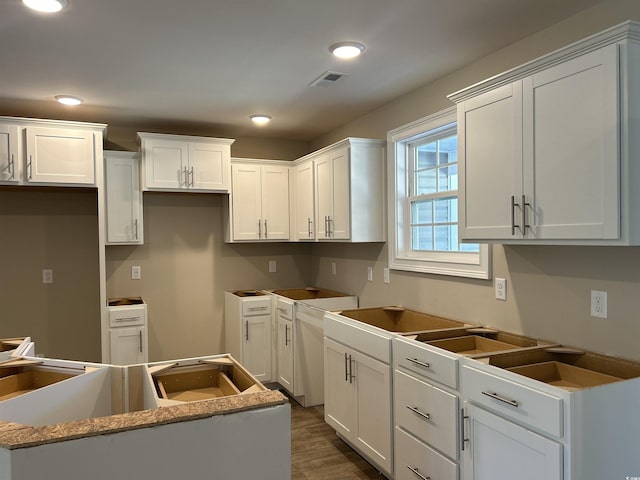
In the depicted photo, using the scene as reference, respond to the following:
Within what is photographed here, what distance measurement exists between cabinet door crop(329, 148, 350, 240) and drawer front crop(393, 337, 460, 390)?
4.39 feet

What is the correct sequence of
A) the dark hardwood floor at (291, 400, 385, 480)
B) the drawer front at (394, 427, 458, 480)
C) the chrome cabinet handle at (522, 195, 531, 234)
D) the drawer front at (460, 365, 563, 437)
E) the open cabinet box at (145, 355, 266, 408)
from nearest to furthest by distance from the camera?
the drawer front at (460, 365, 563, 437) < the open cabinet box at (145, 355, 266, 408) < the chrome cabinet handle at (522, 195, 531, 234) < the drawer front at (394, 427, 458, 480) < the dark hardwood floor at (291, 400, 385, 480)

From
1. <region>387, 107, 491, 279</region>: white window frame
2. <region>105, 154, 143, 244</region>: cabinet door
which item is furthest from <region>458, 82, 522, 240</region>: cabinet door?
<region>105, 154, 143, 244</region>: cabinet door

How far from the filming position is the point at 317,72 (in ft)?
10.2

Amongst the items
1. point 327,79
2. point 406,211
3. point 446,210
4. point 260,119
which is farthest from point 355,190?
point 260,119

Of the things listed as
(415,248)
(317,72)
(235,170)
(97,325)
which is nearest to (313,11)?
(317,72)

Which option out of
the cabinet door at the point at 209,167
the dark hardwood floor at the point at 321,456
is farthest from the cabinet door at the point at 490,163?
the cabinet door at the point at 209,167

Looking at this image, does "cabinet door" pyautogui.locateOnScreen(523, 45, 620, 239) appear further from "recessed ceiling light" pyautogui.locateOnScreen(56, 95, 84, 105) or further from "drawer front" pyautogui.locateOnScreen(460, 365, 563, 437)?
"recessed ceiling light" pyautogui.locateOnScreen(56, 95, 84, 105)

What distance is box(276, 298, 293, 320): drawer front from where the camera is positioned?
423cm

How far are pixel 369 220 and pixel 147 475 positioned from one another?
2702 mm

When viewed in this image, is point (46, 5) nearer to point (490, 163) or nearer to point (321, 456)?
point (490, 163)

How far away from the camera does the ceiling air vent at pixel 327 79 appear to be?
3129 mm

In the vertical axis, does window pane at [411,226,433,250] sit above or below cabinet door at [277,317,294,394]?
above

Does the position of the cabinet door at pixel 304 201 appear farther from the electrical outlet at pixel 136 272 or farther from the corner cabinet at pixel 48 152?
the corner cabinet at pixel 48 152

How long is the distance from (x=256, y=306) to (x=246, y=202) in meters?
1.03
